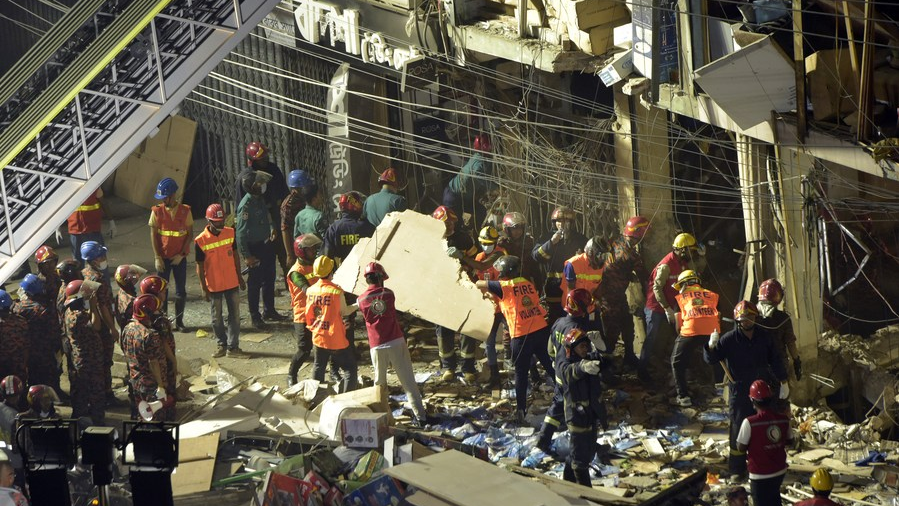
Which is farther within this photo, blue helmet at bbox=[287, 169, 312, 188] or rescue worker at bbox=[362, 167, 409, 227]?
blue helmet at bbox=[287, 169, 312, 188]

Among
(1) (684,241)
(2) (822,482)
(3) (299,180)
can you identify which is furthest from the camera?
(3) (299,180)

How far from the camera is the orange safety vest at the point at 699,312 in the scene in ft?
45.4

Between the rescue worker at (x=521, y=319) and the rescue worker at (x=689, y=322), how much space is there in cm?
136

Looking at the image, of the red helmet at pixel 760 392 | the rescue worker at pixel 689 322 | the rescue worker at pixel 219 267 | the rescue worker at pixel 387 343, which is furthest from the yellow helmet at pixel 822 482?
the rescue worker at pixel 219 267

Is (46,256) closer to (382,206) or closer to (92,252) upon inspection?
(92,252)

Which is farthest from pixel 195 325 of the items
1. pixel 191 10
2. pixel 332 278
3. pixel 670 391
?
pixel 670 391

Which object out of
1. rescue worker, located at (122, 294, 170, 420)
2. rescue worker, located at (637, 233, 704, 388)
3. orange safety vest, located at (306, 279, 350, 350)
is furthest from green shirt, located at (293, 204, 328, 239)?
rescue worker, located at (637, 233, 704, 388)

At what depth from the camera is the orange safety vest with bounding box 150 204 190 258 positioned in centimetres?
1650

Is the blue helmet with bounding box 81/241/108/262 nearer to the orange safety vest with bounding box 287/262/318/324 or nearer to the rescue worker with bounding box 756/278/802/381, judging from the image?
the orange safety vest with bounding box 287/262/318/324

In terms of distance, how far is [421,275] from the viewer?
15445 millimetres

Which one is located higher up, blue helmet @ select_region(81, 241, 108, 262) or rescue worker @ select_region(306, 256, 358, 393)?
blue helmet @ select_region(81, 241, 108, 262)

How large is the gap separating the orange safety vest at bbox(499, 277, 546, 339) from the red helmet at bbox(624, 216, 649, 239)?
1.54m

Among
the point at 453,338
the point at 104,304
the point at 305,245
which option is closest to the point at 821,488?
the point at 453,338

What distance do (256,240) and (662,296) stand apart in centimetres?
531
